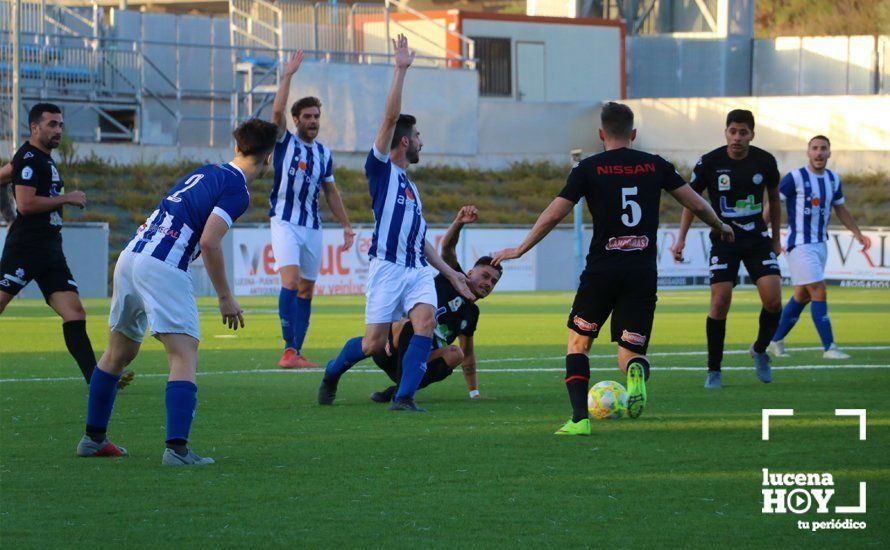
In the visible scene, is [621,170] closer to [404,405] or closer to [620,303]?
[620,303]

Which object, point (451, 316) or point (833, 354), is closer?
point (451, 316)

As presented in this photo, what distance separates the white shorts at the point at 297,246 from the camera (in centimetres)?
1296

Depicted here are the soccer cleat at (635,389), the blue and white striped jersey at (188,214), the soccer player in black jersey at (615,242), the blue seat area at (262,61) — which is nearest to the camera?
the blue and white striped jersey at (188,214)

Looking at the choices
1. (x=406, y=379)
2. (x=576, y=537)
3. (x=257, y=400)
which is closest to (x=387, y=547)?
(x=576, y=537)

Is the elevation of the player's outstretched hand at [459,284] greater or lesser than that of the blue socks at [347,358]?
greater

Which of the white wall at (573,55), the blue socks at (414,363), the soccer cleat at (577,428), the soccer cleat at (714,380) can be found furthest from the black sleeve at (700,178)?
the white wall at (573,55)

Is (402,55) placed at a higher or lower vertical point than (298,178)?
higher

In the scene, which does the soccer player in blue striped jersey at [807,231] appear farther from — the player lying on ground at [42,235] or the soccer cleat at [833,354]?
the player lying on ground at [42,235]

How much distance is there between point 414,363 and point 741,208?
3.47 m

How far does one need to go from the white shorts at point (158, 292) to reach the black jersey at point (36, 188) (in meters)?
3.52

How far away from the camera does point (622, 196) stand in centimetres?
834

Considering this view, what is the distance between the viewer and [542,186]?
130 feet

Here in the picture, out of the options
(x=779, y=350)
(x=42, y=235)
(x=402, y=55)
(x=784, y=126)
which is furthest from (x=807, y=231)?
(x=784, y=126)

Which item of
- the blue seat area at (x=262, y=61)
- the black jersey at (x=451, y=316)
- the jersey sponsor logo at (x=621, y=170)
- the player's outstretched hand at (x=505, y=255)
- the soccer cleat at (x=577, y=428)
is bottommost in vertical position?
the soccer cleat at (x=577, y=428)
